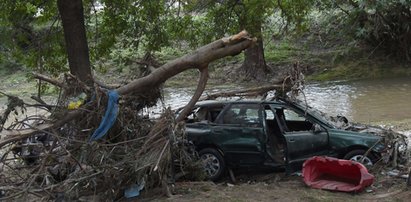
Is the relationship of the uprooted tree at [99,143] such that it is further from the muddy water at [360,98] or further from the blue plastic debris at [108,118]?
the muddy water at [360,98]

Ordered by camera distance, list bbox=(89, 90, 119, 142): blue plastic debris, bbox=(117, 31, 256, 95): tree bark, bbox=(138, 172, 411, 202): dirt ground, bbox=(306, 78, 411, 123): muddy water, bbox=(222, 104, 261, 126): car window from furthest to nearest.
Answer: bbox=(306, 78, 411, 123): muddy water
bbox=(222, 104, 261, 126): car window
bbox=(117, 31, 256, 95): tree bark
bbox=(89, 90, 119, 142): blue plastic debris
bbox=(138, 172, 411, 202): dirt ground

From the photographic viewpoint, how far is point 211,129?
982 centimetres

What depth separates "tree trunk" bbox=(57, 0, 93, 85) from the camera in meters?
11.2

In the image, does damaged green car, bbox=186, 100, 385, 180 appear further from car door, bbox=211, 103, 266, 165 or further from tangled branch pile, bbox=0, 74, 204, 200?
tangled branch pile, bbox=0, 74, 204, 200

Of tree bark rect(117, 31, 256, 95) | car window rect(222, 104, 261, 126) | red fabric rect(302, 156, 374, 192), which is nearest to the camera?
red fabric rect(302, 156, 374, 192)

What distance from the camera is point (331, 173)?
8.93 metres

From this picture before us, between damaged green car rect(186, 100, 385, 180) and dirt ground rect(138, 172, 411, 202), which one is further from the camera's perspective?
damaged green car rect(186, 100, 385, 180)

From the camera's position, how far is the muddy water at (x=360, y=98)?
18.3 m

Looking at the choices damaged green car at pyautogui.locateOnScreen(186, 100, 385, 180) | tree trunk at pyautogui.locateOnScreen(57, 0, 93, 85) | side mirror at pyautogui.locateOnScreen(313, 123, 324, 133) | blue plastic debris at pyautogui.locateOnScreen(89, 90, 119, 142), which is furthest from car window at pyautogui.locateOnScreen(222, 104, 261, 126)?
tree trunk at pyautogui.locateOnScreen(57, 0, 93, 85)

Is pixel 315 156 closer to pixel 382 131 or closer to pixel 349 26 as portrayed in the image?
pixel 382 131

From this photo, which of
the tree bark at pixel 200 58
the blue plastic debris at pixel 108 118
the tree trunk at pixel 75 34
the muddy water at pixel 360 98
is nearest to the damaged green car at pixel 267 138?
the tree bark at pixel 200 58

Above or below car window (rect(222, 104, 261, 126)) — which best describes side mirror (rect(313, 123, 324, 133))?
below

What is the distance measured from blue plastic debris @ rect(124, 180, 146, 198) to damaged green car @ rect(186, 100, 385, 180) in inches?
62.8

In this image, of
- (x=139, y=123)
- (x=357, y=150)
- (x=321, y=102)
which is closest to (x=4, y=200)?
(x=139, y=123)
